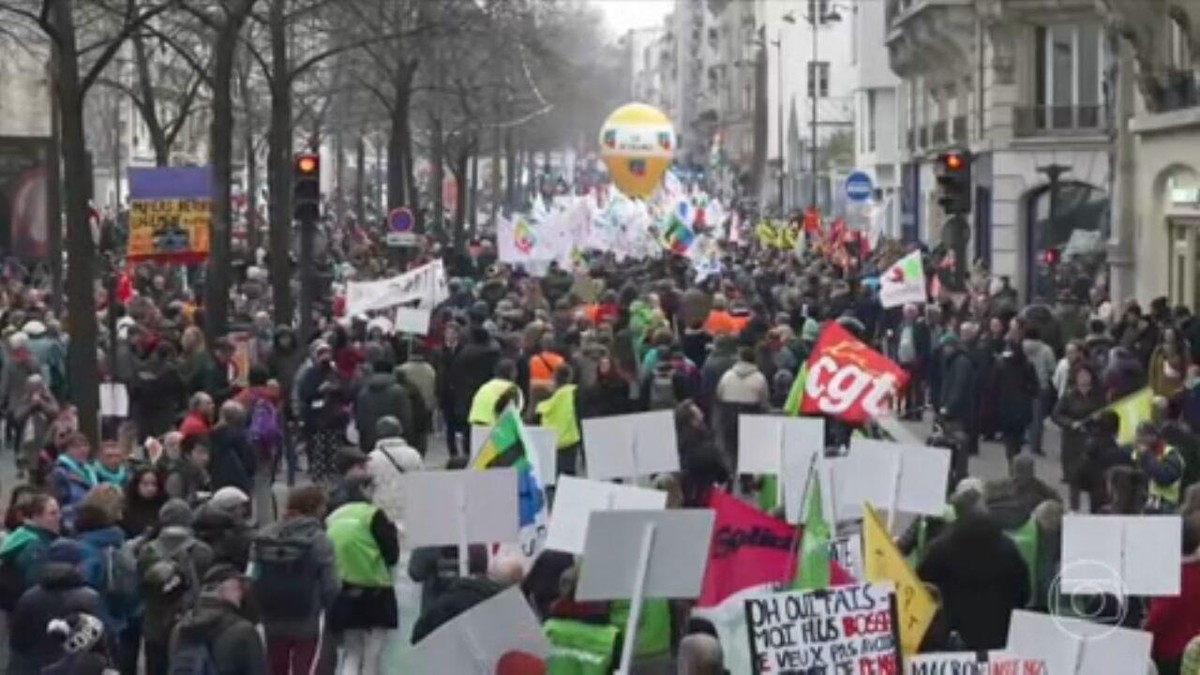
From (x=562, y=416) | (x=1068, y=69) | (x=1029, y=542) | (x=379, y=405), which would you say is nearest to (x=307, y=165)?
(x=379, y=405)

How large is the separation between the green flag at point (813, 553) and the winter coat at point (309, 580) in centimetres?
237

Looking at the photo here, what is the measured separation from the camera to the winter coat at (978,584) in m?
13.3

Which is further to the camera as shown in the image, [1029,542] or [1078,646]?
[1029,542]

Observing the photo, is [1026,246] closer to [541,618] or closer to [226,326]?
[226,326]

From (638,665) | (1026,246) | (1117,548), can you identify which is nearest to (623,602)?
(638,665)

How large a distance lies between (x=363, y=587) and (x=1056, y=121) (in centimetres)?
3852

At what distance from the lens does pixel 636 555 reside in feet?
37.1

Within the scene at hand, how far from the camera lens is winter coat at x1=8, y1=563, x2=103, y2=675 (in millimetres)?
12422

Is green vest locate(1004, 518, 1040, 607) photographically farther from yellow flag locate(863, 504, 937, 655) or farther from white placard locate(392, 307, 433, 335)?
white placard locate(392, 307, 433, 335)

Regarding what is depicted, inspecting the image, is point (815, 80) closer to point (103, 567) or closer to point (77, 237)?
point (77, 237)

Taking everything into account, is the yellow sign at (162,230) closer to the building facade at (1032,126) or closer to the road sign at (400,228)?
the road sign at (400,228)

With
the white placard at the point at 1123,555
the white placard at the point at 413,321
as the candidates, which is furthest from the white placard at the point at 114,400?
the white placard at the point at 1123,555

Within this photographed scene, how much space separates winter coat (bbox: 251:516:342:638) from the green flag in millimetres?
2370

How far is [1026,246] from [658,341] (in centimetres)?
2745
